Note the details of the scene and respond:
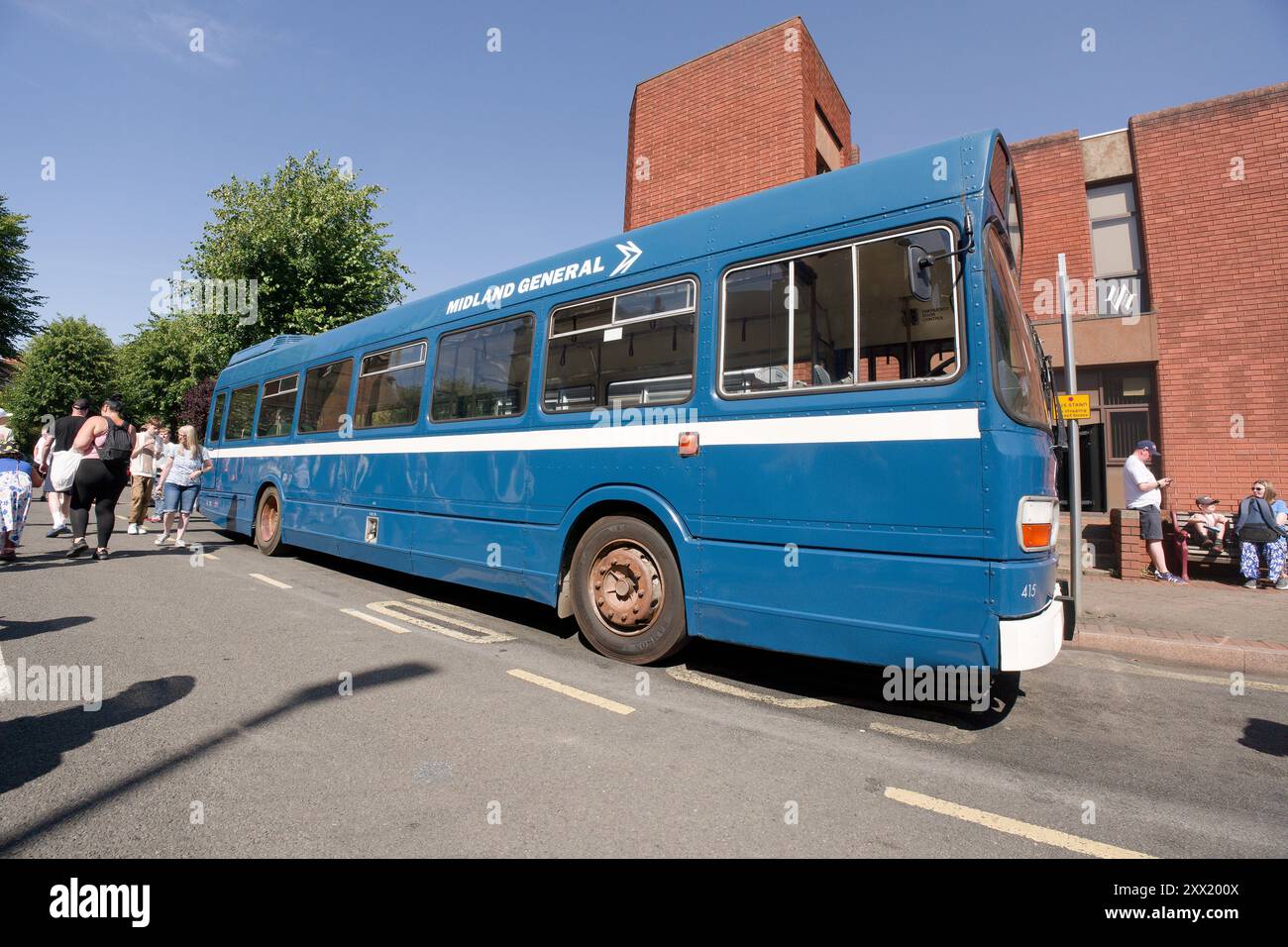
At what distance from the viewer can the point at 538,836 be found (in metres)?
2.46

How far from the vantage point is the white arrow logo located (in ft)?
16.1

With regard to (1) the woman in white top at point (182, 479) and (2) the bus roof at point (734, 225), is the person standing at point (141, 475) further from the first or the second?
(2) the bus roof at point (734, 225)

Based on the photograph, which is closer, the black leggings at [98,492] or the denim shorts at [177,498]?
the black leggings at [98,492]

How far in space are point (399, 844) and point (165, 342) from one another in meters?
42.0

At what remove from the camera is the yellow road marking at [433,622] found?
5.37m

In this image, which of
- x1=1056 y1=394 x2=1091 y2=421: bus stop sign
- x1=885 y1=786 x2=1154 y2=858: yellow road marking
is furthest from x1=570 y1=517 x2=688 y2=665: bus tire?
x1=1056 y1=394 x2=1091 y2=421: bus stop sign

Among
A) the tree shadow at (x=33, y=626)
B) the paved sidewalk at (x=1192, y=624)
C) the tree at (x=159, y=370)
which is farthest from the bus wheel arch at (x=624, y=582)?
the tree at (x=159, y=370)

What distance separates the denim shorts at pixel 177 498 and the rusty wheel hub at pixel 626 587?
8709 mm

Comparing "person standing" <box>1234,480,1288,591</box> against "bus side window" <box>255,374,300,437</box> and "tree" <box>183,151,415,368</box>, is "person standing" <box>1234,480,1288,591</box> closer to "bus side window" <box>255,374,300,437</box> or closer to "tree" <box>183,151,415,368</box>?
"bus side window" <box>255,374,300,437</box>

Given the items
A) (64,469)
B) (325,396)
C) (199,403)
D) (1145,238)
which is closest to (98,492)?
(64,469)

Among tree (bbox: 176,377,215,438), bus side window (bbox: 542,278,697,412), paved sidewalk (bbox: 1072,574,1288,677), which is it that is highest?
tree (bbox: 176,377,215,438)

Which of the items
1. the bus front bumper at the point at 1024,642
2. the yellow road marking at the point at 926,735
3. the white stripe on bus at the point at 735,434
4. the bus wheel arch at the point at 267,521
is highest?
the white stripe on bus at the point at 735,434

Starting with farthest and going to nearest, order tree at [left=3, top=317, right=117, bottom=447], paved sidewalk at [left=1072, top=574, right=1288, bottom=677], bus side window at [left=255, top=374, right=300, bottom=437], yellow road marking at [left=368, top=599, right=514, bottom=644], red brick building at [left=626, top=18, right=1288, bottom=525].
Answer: tree at [left=3, top=317, right=117, bottom=447]
red brick building at [left=626, top=18, right=1288, bottom=525]
bus side window at [left=255, top=374, right=300, bottom=437]
paved sidewalk at [left=1072, top=574, right=1288, bottom=677]
yellow road marking at [left=368, top=599, right=514, bottom=644]

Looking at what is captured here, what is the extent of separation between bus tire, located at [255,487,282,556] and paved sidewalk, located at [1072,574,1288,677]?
987 cm
